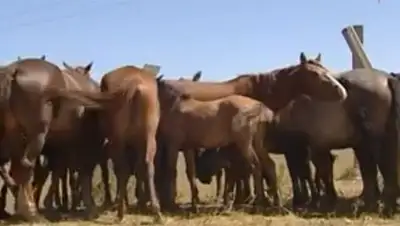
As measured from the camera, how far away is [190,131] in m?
12.2

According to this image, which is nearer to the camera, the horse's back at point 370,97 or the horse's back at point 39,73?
the horse's back at point 39,73

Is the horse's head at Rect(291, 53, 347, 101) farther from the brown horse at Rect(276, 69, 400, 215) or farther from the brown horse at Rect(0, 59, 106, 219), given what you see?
the brown horse at Rect(0, 59, 106, 219)

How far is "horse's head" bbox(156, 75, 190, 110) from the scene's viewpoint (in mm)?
12422

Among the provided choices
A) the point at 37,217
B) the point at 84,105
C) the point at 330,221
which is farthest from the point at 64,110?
the point at 330,221

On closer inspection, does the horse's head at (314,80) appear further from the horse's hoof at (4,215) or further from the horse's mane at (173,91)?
the horse's hoof at (4,215)

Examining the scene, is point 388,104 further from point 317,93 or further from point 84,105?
point 84,105

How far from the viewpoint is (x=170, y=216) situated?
11141 mm

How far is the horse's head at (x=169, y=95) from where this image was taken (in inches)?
489

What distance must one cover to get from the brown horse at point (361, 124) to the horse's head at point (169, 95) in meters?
1.66

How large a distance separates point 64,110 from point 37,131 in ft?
2.63

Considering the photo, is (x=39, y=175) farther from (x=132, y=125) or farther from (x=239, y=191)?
(x=239, y=191)

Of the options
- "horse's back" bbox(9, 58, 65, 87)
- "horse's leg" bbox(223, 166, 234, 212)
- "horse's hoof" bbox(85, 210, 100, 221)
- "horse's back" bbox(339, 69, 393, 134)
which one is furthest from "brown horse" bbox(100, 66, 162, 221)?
"horse's back" bbox(339, 69, 393, 134)

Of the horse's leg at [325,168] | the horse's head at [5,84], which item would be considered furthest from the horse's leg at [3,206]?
the horse's leg at [325,168]

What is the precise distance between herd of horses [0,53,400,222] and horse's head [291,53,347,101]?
2 centimetres
